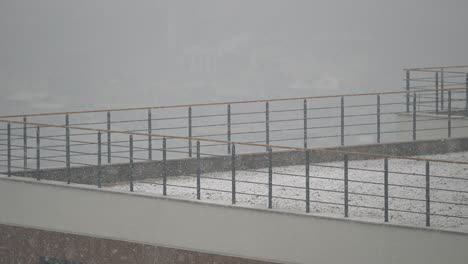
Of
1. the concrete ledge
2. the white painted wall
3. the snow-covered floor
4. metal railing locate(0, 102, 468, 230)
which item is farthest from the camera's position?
the concrete ledge

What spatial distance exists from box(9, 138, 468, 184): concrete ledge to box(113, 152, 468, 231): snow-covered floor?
0.40ft

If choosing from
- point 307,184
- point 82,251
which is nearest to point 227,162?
point 82,251

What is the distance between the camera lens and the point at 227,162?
10.4 metres

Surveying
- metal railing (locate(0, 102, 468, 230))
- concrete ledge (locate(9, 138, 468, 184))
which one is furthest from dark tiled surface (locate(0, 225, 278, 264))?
concrete ledge (locate(9, 138, 468, 184))

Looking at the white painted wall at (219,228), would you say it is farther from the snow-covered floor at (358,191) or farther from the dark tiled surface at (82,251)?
the snow-covered floor at (358,191)

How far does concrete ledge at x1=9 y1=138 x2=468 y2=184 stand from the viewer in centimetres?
981

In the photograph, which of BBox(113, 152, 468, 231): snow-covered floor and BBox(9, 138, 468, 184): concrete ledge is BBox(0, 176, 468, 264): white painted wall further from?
BBox(9, 138, 468, 184): concrete ledge

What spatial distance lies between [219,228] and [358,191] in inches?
70.8

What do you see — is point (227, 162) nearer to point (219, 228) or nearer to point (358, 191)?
point (358, 191)

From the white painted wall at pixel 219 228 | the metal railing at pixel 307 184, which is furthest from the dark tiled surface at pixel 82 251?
the metal railing at pixel 307 184

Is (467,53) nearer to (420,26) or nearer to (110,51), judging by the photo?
(420,26)

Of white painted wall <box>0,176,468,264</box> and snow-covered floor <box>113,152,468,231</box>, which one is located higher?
snow-covered floor <box>113,152,468,231</box>

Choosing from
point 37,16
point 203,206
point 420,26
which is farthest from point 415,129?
point 37,16

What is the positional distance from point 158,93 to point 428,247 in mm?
39668
